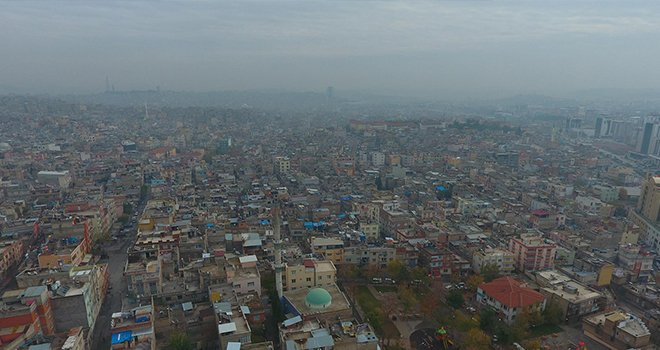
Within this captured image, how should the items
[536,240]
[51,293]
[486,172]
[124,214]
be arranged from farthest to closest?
[486,172] < [124,214] < [536,240] < [51,293]

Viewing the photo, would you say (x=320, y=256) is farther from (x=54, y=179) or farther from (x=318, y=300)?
(x=54, y=179)

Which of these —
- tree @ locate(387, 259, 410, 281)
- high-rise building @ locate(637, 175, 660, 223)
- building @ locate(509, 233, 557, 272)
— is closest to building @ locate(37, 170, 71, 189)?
tree @ locate(387, 259, 410, 281)

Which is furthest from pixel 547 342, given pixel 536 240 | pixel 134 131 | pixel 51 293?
pixel 134 131

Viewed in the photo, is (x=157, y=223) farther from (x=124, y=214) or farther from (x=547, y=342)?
(x=547, y=342)

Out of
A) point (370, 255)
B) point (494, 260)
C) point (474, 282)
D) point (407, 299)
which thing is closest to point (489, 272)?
point (494, 260)

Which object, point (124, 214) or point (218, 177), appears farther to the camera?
point (218, 177)

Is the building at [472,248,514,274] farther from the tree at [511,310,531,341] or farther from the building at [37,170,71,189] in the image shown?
the building at [37,170,71,189]

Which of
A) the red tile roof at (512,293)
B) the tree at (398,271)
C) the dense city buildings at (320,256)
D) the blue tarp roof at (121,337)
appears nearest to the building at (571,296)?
the dense city buildings at (320,256)
